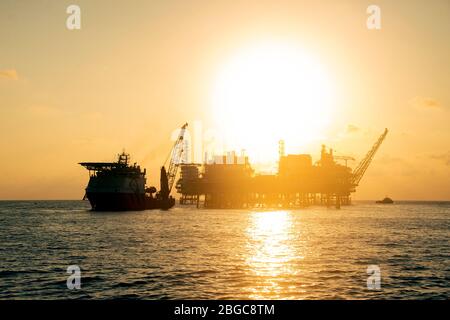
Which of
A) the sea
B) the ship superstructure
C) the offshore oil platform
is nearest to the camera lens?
the sea

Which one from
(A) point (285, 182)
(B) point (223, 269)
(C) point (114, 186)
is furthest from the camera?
(A) point (285, 182)

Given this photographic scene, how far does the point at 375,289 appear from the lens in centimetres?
2720

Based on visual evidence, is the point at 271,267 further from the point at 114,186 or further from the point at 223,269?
the point at 114,186

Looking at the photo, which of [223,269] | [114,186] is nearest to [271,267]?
[223,269]

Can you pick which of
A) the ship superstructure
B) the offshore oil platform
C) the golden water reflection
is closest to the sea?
the golden water reflection

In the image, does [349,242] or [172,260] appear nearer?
[172,260]

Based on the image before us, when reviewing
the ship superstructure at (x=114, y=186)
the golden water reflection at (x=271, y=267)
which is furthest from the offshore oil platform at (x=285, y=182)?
the golden water reflection at (x=271, y=267)

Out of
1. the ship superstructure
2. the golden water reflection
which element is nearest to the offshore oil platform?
the ship superstructure

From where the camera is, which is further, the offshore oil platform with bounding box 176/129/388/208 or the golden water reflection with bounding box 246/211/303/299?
the offshore oil platform with bounding box 176/129/388/208

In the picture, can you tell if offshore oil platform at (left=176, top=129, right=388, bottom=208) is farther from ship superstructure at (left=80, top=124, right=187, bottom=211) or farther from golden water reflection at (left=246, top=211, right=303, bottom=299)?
golden water reflection at (left=246, top=211, right=303, bottom=299)

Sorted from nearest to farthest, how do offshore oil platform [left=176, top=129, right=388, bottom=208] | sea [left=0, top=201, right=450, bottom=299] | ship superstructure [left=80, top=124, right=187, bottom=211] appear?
sea [left=0, top=201, right=450, bottom=299] → ship superstructure [left=80, top=124, right=187, bottom=211] → offshore oil platform [left=176, top=129, right=388, bottom=208]
